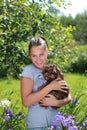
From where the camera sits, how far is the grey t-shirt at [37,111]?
11.9 feet

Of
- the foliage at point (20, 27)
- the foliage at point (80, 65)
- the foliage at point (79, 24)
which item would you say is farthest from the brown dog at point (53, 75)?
the foliage at point (79, 24)

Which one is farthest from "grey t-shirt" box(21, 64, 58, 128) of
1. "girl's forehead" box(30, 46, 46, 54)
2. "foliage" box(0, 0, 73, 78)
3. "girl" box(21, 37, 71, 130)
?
"foliage" box(0, 0, 73, 78)

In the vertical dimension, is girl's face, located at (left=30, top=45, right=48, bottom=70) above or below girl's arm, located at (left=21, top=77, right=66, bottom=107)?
above

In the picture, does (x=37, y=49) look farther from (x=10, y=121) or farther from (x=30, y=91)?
(x=10, y=121)

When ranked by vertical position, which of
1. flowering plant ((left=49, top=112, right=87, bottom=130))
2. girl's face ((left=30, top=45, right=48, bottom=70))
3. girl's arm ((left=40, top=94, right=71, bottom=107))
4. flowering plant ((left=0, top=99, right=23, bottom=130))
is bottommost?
flowering plant ((left=0, top=99, right=23, bottom=130))

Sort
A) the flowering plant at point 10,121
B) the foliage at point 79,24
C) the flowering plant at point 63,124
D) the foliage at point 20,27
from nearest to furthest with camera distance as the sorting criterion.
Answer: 1. the flowering plant at point 63,124
2. the flowering plant at point 10,121
3. the foliage at point 20,27
4. the foliage at point 79,24

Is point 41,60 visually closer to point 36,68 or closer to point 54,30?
point 36,68

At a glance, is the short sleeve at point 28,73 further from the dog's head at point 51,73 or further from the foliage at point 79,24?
the foliage at point 79,24

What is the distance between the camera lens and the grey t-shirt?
3.64 metres

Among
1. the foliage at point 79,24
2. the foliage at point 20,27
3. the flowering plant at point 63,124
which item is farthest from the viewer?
the foliage at point 79,24

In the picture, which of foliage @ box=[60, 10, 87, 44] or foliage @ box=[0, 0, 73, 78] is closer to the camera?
foliage @ box=[0, 0, 73, 78]

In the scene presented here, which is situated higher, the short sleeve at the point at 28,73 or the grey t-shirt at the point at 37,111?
the short sleeve at the point at 28,73

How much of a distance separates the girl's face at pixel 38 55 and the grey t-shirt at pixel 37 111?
0.22 feet

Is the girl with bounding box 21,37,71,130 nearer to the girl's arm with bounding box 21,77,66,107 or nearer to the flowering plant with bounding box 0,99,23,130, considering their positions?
the girl's arm with bounding box 21,77,66,107
